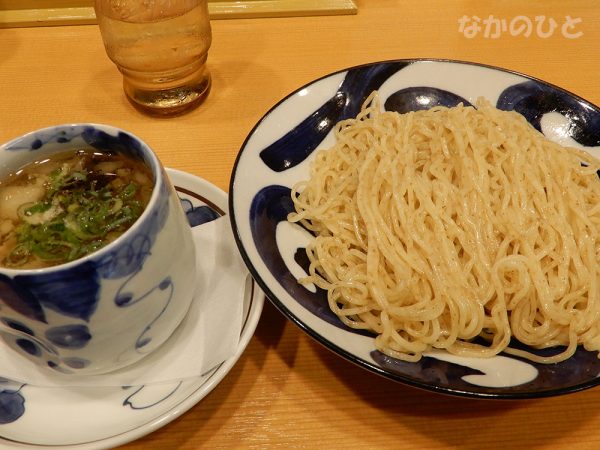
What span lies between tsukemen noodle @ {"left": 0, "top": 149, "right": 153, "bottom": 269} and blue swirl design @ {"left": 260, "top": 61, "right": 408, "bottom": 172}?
0.54m

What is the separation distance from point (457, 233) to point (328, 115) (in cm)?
62

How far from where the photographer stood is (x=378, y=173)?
1.47 meters

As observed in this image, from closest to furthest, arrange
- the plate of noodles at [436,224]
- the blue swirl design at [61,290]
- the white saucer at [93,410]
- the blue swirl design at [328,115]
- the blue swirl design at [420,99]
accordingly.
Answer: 1. the blue swirl design at [61,290]
2. the white saucer at [93,410]
3. the plate of noodles at [436,224]
4. the blue swirl design at [328,115]
5. the blue swirl design at [420,99]

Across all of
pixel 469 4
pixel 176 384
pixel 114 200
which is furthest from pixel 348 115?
pixel 469 4

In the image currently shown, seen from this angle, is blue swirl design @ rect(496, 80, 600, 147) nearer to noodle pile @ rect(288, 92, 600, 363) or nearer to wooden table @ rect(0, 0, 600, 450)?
noodle pile @ rect(288, 92, 600, 363)

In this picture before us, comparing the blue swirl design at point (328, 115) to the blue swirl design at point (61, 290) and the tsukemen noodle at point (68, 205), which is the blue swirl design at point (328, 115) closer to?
the tsukemen noodle at point (68, 205)

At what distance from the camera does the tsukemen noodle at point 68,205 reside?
3.16ft

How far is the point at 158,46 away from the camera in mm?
1868

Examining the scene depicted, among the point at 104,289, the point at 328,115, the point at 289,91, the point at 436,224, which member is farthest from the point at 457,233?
the point at 289,91

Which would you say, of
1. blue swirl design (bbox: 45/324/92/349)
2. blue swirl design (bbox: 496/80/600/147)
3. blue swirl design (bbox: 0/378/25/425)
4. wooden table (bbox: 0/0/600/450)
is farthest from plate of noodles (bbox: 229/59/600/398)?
blue swirl design (bbox: 0/378/25/425)

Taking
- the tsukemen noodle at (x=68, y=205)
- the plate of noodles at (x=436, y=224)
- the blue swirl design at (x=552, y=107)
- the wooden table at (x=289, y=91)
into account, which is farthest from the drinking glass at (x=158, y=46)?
the blue swirl design at (x=552, y=107)

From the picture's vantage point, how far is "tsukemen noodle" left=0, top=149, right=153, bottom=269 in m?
0.96

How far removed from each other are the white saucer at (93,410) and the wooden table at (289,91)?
0.15 meters

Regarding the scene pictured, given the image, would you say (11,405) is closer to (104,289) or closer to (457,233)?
(104,289)
